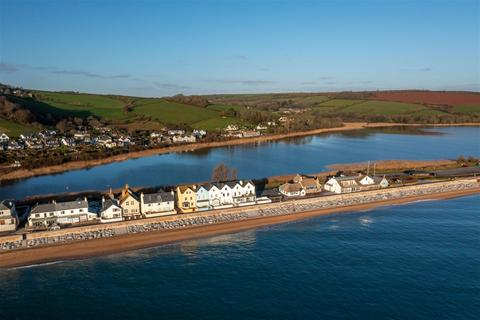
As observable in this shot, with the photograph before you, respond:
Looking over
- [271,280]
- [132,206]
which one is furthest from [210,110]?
[271,280]

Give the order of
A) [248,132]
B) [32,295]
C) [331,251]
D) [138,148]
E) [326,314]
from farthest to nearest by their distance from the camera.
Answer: [248,132]
[138,148]
[331,251]
[32,295]
[326,314]

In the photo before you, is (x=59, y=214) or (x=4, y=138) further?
(x=4, y=138)

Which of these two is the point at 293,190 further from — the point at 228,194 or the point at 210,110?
the point at 210,110

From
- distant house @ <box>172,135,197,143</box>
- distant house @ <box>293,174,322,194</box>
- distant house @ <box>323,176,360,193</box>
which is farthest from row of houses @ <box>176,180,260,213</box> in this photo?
distant house @ <box>172,135,197,143</box>

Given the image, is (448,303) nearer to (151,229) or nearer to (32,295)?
(151,229)

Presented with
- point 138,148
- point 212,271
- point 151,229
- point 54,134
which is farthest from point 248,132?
point 212,271

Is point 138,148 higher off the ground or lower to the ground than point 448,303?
higher

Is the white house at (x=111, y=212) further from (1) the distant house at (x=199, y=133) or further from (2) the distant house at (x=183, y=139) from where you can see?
(1) the distant house at (x=199, y=133)
